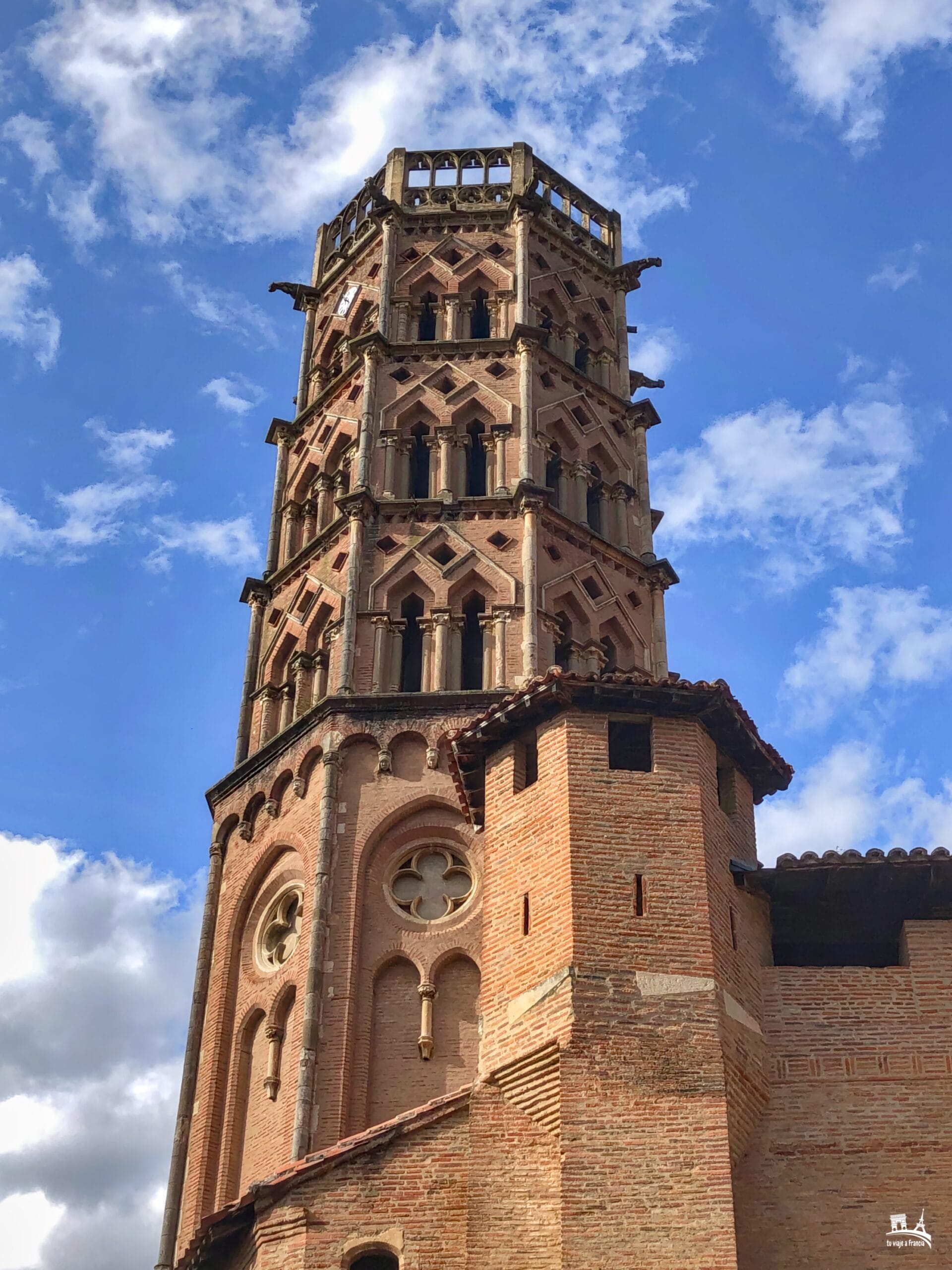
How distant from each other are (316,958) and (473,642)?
6546mm

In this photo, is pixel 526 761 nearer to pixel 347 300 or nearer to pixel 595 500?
pixel 595 500

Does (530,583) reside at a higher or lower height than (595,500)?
lower

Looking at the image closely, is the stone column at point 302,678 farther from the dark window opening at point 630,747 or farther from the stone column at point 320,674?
the dark window opening at point 630,747

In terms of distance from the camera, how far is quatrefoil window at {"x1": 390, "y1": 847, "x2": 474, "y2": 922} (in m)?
24.4

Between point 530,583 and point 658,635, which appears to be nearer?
point 530,583

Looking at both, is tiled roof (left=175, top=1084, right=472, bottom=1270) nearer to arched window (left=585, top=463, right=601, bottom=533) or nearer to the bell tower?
the bell tower

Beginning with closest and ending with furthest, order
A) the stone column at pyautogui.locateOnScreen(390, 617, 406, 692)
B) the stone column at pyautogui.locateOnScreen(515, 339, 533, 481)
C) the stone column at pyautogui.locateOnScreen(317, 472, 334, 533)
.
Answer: the stone column at pyautogui.locateOnScreen(390, 617, 406, 692) → the stone column at pyautogui.locateOnScreen(515, 339, 533, 481) → the stone column at pyautogui.locateOnScreen(317, 472, 334, 533)

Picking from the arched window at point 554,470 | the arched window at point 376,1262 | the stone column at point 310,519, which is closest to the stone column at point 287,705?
the stone column at point 310,519

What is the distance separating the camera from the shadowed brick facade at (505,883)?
57.0ft

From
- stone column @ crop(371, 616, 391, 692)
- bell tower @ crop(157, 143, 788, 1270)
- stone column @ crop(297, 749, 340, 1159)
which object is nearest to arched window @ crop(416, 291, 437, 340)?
bell tower @ crop(157, 143, 788, 1270)

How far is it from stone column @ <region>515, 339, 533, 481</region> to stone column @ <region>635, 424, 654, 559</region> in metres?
2.91

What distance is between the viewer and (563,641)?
28281mm

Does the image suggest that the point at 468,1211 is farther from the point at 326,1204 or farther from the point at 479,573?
the point at 479,573

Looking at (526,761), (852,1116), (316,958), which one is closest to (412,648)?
(316,958)
